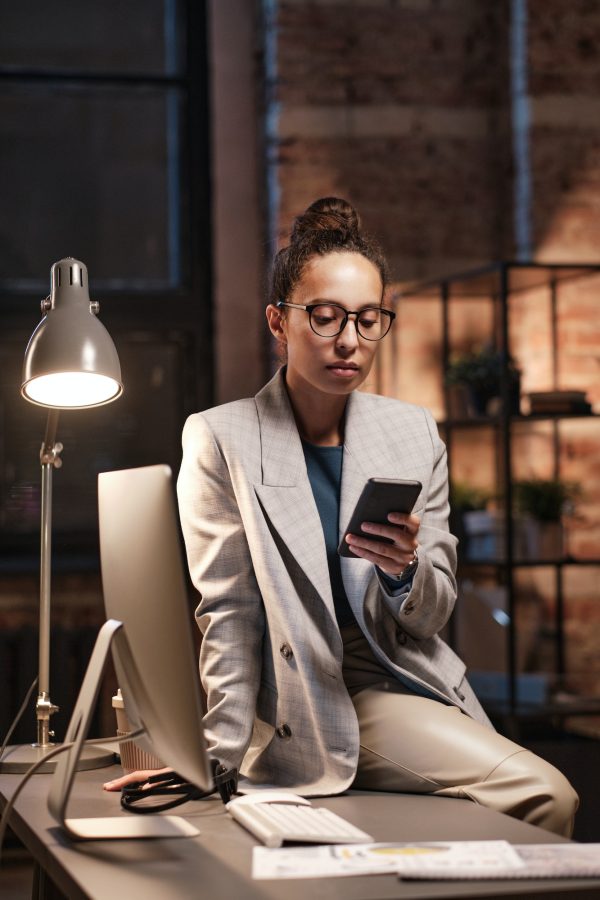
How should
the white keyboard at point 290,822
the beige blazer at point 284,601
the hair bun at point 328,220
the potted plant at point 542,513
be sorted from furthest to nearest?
the potted plant at point 542,513
the hair bun at point 328,220
the beige blazer at point 284,601
the white keyboard at point 290,822

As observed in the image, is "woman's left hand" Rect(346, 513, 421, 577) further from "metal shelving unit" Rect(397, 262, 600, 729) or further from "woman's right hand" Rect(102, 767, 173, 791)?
"metal shelving unit" Rect(397, 262, 600, 729)

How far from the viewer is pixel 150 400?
456 cm

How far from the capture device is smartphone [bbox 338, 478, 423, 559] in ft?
5.41

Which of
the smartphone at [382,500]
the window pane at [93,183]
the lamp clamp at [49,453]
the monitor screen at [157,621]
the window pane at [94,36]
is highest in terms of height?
the window pane at [94,36]

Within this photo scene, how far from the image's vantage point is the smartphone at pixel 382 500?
5.41 feet

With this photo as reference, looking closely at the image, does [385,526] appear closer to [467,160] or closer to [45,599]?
[45,599]

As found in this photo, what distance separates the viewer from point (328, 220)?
2.14 metres

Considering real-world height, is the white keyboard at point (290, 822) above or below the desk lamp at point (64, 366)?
below

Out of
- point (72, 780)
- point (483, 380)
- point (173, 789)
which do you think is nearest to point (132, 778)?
point (173, 789)

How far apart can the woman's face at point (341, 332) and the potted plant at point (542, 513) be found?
225cm

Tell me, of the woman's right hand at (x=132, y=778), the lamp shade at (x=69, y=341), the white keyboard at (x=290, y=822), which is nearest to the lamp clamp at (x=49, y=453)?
the lamp shade at (x=69, y=341)

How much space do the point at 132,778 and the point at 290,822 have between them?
344mm

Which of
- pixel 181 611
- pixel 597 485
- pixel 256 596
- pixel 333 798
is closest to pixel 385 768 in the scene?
pixel 333 798

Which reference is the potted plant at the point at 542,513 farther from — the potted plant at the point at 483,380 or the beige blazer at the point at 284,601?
the beige blazer at the point at 284,601
